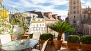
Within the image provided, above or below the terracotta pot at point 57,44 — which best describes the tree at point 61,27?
above

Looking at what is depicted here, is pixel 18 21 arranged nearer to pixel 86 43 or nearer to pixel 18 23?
pixel 18 23

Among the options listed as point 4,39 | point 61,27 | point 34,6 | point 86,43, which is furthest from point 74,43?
point 34,6

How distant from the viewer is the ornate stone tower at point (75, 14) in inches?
2028

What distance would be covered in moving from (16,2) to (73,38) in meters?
6.08

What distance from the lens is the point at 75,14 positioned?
172 ft

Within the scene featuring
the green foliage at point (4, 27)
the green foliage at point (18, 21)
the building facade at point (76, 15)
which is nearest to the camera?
the green foliage at point (4, 27)

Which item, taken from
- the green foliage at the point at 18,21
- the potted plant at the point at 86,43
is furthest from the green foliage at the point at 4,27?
the potted plant at the point at 86,43

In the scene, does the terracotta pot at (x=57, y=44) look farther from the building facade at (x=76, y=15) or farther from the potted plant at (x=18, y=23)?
the building facade at (x=76, y=15)

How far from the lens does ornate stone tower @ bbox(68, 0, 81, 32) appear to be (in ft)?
169

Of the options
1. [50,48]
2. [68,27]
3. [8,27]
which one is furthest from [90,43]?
[8,27]

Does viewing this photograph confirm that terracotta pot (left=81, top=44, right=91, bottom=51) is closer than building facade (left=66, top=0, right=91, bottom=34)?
Yes

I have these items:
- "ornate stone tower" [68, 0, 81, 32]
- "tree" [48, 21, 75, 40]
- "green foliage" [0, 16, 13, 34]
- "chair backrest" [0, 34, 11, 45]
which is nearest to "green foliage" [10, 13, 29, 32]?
"green foliage" [0, 16, 13, 34]

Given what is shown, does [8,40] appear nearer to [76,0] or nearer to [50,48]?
[50,48]

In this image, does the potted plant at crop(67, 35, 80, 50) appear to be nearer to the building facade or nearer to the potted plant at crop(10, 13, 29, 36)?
the potted plant at crop(10, 13, 29, 36)
